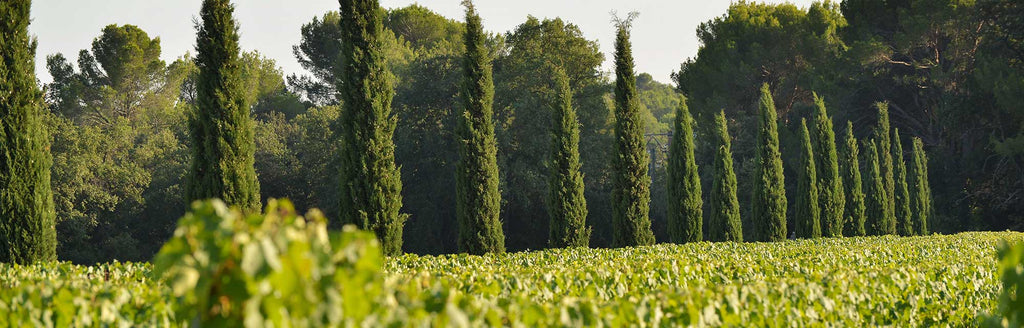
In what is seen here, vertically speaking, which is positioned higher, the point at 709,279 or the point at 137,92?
the point at 137,92

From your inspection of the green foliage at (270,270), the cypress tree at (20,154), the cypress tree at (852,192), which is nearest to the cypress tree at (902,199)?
the cypress tree at (852,192)

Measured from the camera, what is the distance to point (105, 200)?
30156 millimetres

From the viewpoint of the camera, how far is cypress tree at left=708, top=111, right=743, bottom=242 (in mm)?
25312

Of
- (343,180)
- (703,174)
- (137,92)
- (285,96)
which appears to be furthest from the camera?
(285,96)

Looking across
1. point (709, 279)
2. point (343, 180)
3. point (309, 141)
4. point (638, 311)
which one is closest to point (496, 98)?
point (309, 141)

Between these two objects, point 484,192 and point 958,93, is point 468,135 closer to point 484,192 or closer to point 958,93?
point 484,192

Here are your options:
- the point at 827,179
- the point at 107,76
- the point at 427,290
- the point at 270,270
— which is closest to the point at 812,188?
the point at 827,179

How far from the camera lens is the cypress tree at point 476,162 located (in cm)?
1906

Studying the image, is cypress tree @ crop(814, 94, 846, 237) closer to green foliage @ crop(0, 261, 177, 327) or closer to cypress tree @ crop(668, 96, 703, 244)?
cypress tree @ crop(668, 96, 703, 244)

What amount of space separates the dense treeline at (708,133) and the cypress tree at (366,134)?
37.9 ft

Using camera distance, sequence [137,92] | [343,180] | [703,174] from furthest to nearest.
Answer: [137,92] < [703,174] < [343,180]

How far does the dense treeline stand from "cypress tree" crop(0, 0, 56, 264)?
15.9 m

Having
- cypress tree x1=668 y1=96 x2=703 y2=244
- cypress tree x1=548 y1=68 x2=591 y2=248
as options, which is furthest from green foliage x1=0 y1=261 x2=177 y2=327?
cypress tree x1=668 y1=96 x2=703 y2=244

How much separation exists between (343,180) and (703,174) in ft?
72.4
